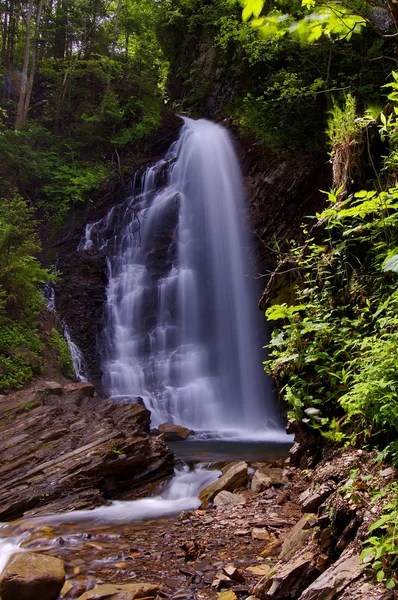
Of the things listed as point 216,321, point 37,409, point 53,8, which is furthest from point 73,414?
point 53,8

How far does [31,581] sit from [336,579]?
2.36 metres

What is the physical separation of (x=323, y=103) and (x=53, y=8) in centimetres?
1626

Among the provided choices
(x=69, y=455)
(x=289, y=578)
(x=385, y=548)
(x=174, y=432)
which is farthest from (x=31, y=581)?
(x=174, y=432)

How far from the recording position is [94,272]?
14.5 m

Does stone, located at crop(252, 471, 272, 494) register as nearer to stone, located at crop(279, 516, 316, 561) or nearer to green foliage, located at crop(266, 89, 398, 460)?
green foliage, located at crop(266, 89, 398, 460)

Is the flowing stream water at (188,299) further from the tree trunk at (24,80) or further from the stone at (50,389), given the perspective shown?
the tree trunk at (24,80)

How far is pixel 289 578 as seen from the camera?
102 inches

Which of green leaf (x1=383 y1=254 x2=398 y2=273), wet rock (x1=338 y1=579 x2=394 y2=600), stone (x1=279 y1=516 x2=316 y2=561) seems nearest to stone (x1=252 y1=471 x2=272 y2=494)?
stone (x1=279 y1=516 x2=316 y2=561)

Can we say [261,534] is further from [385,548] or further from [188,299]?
[188,299]

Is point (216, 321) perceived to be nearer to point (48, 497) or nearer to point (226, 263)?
point (226, 263)

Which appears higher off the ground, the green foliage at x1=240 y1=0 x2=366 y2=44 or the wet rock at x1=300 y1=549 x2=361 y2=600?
the green foliage at x1=240 y1=0 x2=366 y2=44

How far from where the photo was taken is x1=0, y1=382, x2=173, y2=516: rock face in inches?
216

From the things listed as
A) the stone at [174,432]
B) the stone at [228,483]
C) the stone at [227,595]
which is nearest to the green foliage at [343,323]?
the stone at [227,595]

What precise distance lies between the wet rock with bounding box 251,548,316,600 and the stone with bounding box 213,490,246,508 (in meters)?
2.01
